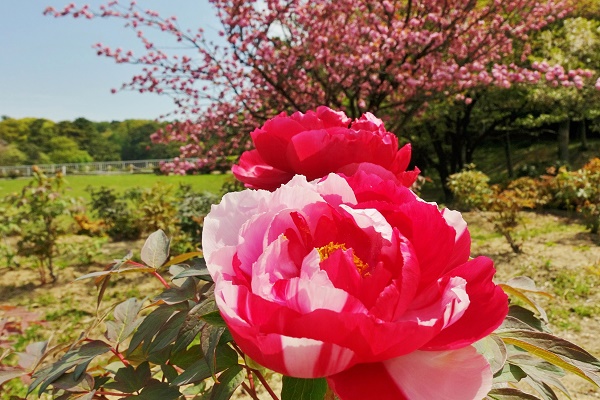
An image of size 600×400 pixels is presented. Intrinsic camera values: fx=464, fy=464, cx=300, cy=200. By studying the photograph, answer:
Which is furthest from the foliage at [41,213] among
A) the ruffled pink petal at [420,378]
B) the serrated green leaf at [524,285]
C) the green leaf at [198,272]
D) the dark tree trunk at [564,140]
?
the dark tree trunk at [564,140]

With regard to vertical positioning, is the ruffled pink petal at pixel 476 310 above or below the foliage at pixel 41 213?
above

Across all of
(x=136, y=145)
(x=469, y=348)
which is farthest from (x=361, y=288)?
(x=136, y=145)

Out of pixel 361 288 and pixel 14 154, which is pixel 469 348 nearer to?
pixel 361 288

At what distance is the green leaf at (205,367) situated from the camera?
556mm

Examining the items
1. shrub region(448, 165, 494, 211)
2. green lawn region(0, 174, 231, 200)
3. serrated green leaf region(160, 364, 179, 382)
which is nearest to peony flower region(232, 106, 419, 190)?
serrated green leaf region(160, 364, 179, 382)

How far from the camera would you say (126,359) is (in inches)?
33.2

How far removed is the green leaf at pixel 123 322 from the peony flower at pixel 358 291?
519 millimetres

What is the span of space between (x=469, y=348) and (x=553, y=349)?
0.91ft

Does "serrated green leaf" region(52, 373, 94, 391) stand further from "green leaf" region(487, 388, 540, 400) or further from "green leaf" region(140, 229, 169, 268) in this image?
"green leaf" region(487, 388, 540, 400)

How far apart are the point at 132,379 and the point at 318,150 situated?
0.51 m

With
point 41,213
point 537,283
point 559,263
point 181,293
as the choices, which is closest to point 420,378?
point 181,293

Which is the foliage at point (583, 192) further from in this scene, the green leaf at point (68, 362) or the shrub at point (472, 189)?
the green leaf at point (68, 362)

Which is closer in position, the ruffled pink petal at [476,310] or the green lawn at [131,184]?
the ruffled pink petal at [476,310]

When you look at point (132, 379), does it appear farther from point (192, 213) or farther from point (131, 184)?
point (131, 184)
